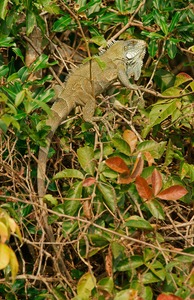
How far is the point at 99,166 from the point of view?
337 cm

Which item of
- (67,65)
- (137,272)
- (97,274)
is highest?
(67,65)

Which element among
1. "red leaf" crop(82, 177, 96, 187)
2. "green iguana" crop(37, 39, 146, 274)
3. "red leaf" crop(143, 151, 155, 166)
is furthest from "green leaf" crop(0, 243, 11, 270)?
"red leaf" crop(143, 151, 155, 166)

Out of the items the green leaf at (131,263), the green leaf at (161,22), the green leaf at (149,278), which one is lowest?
the green leaf at (149,278)

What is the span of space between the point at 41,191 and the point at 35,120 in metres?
0.36

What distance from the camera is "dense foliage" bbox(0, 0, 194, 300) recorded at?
320cm

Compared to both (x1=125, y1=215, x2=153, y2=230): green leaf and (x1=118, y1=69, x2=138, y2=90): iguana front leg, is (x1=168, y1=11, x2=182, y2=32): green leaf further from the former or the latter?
(x1=125, y1=215, x2=153, y2=230): green leaf

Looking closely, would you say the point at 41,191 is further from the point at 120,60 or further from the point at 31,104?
the point at 120,60

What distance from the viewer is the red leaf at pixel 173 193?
3211 millimetres

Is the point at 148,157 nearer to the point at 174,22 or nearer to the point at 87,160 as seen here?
the point at 87,160

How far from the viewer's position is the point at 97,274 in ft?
12.4

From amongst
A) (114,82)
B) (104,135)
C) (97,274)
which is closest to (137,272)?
(97,274)

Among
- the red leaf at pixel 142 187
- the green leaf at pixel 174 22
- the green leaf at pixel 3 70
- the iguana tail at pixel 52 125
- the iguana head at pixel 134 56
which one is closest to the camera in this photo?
the red leaf at pixel 142 187

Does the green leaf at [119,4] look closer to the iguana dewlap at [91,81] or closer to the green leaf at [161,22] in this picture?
the green leaf at [161,22]

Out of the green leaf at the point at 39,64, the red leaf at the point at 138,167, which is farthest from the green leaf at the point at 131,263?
the green leaf at the point at 39,64
